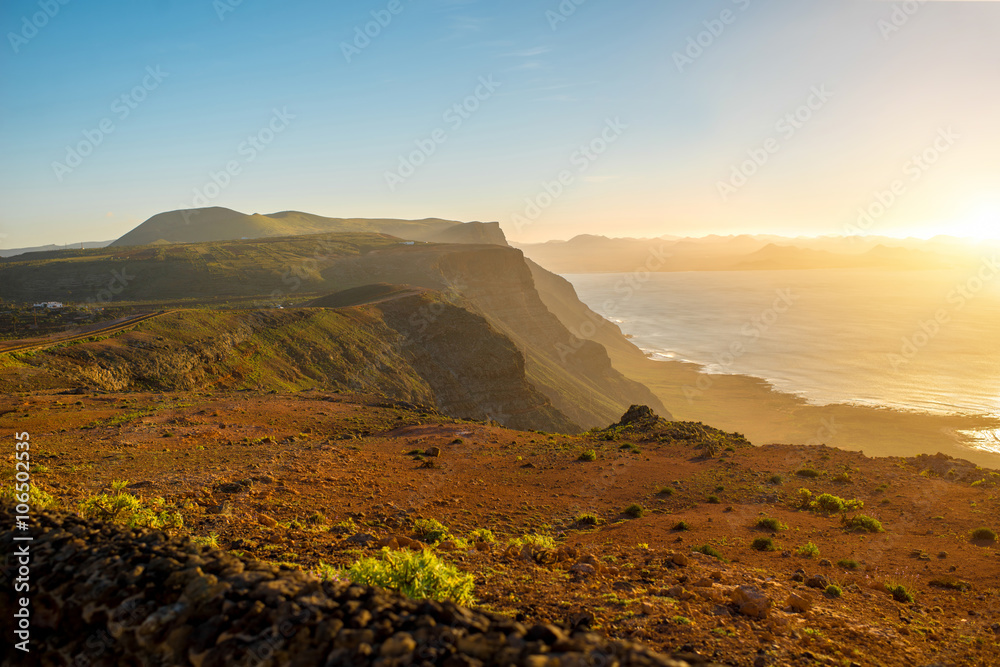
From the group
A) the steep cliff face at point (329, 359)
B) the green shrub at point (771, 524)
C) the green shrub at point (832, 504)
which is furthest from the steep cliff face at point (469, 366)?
the green shrub at point (771, 524)

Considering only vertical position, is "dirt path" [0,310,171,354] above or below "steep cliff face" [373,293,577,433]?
above

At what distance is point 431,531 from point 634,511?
820 centimetres

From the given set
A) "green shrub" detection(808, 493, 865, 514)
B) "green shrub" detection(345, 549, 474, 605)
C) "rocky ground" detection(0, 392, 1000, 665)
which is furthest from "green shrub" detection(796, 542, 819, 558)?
"green shrub" detection(345, 549, 474, 605)

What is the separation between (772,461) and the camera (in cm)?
2467

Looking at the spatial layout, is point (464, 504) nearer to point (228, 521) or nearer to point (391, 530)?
point (391, 530)

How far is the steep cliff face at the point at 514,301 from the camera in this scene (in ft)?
266

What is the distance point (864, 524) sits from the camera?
53.4 feet

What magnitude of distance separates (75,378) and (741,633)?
35133mm

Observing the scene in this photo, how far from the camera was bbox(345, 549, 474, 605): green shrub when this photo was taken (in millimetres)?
6965

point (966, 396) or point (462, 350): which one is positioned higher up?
point (462, 350)

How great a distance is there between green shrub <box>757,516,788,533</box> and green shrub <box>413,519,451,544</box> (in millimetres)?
10558

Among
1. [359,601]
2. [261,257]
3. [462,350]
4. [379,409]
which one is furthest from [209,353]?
[261,257]

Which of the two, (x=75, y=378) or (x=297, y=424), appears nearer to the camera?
(x=297, y=424)

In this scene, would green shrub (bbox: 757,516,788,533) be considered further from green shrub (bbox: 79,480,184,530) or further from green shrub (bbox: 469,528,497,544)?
green shrub (bbox: 79,480,184,530)
